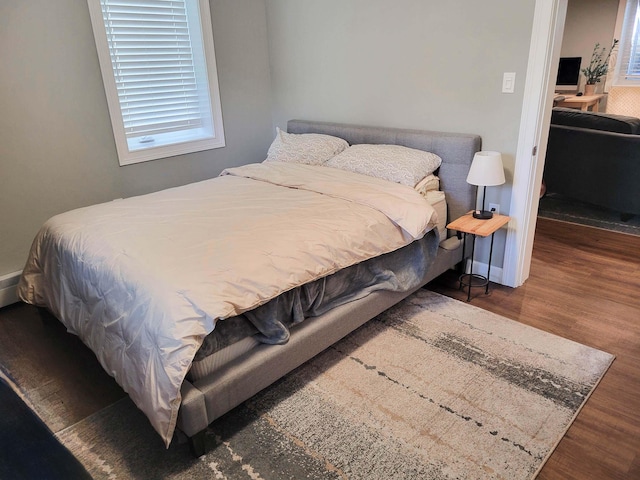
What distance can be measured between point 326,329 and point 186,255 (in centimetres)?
73

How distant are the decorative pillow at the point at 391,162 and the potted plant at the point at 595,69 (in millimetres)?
4968

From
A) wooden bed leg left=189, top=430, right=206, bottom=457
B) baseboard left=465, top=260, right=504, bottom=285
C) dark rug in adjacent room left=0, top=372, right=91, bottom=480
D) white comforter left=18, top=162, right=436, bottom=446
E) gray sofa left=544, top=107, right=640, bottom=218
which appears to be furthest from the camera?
gray sofa left=544, top=107, right=640, bottom=218

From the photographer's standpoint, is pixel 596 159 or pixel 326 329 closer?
pixel 326 329

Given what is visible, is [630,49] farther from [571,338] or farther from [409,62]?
[571,338]

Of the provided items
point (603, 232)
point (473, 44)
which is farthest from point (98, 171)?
point (603, 232)

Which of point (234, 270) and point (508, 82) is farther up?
point (508, 82)

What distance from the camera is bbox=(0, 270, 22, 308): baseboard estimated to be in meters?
2.91

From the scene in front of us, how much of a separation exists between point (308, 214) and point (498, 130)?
1336 mm

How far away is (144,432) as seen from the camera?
1864 mm

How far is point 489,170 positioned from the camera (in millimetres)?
2559

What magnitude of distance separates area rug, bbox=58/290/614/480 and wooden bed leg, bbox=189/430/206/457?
0.14 feet

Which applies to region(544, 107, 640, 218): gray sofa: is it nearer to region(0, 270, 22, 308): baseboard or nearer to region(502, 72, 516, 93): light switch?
region(502, 72, 516, 93): light switch

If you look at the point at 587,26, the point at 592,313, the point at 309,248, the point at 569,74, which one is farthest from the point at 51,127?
the point at 587,26

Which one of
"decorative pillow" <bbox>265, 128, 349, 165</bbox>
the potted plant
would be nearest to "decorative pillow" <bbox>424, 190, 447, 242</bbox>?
"decorative pillow" <bbox>265, 128, 349, 165</bbox>
